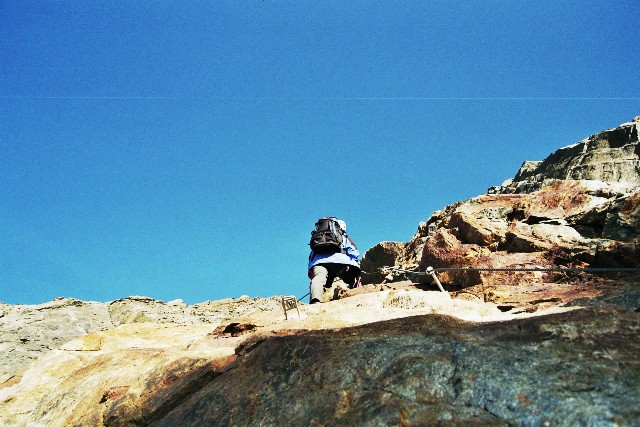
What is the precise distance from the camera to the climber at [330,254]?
18.3 meters

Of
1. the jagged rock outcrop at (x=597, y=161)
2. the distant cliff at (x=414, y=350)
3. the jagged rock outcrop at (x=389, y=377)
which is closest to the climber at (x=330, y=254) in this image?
the distant cliff at (x=414, y=350)

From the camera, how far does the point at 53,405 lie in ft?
40.1

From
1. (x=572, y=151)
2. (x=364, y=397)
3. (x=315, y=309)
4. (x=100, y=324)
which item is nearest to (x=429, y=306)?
(x=315, y=309)

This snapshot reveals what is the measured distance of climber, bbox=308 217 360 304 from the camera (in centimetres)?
1827

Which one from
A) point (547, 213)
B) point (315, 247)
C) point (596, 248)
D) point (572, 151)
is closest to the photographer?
point (596, 248)

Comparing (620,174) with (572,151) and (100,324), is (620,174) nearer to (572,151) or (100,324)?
(572,151)

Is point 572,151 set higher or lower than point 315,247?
higher

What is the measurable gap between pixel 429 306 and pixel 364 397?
614 centimetres

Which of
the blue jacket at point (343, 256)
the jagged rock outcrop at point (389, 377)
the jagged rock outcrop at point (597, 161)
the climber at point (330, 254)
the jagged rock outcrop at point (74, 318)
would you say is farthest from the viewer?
the jagged rock outcrop at point (597, 161)

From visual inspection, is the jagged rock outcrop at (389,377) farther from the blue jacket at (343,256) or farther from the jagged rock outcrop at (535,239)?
the blue jacket at (343,256)

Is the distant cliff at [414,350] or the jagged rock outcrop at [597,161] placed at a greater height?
the jagged rock outcrop at [597,161]

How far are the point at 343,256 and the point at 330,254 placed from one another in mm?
519

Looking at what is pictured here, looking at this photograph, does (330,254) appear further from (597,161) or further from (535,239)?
(597,161)

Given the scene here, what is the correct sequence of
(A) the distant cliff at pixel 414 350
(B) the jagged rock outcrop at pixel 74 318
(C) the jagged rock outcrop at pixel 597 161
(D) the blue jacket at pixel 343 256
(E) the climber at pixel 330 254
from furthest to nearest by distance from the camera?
(C) the jagged rock outcrop at pixel 597 161 < (B) the jagged rock outcrop at pixel 74 318 < (D) the blue jacket at pixel 343 256 < (E) the climber at pixel 330 254 < (A) the distant cliff at pixel 414 350
